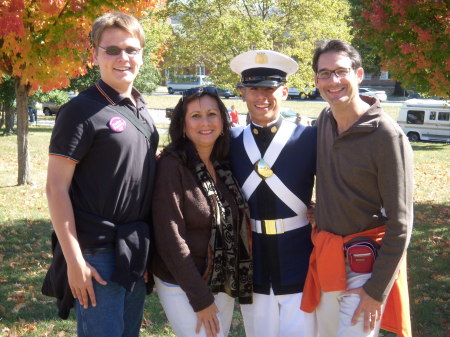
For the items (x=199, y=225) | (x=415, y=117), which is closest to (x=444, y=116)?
(x=415, y=117)

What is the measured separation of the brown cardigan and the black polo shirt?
13 centimetres

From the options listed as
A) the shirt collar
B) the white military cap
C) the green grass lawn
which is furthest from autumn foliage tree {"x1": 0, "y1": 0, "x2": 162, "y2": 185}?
the shirt collar

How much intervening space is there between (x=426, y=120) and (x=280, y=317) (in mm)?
24764

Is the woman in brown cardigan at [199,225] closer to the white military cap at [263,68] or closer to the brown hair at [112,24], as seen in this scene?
the white military cap at [263,68]

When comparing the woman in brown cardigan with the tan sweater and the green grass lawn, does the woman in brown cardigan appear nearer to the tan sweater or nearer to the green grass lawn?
the tan sweater

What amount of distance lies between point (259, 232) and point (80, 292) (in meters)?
1.14

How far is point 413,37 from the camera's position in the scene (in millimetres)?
7441

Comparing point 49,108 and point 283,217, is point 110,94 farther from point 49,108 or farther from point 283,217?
point 49,108

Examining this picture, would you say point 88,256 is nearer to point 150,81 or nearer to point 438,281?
point 438,281

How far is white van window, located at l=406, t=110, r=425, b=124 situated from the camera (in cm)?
2595

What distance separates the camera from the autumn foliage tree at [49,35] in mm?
7320

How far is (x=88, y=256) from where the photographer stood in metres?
2.68

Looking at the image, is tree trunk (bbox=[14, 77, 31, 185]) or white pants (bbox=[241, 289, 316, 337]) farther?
tree trunk (bbox=[14, 77, 31, 185])

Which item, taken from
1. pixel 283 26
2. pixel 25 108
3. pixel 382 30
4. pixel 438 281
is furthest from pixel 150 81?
pixel 438 281
